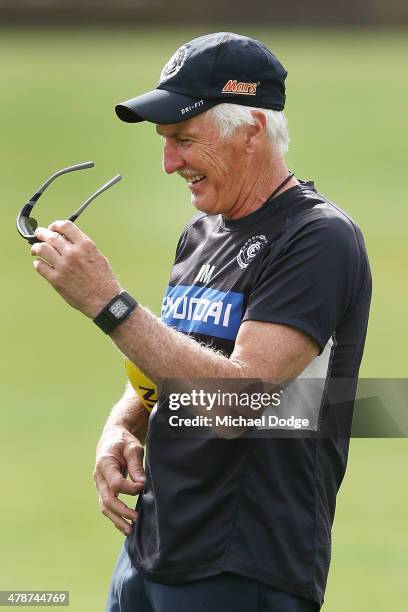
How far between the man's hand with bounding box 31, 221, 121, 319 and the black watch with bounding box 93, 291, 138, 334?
0.06 feet

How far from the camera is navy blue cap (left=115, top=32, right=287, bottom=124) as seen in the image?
362 cm

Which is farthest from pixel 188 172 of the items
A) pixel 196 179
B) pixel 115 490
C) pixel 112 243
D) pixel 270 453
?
pixel 112 243

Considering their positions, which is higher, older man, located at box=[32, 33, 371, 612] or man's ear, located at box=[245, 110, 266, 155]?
man's ear, located at box=[245, 110, 266, 155]

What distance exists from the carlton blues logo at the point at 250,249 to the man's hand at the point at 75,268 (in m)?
0.38

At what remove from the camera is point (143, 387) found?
393 centimetres

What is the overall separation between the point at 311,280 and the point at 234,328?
0.26 metres

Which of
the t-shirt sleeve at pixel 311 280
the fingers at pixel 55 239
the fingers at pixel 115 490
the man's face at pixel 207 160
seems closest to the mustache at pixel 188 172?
the man's face at pixel 207 160

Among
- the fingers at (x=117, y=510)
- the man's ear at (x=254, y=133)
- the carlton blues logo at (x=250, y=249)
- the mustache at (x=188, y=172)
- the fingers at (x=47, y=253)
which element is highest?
the man's ear at (x=254, y=133)

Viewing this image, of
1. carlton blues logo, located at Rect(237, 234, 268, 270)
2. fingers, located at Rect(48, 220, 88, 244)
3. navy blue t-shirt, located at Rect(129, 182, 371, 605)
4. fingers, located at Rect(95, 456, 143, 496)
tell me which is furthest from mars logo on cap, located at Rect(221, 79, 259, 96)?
fingers, located at Rect(95, 456, 143, 496)

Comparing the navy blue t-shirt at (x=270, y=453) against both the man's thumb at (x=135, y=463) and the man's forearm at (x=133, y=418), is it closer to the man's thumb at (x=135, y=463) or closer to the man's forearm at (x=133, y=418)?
the man's thumb at (x=135, y=463)

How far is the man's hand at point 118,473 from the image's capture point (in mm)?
3822

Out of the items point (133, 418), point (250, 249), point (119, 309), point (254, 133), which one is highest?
point (254, 133)

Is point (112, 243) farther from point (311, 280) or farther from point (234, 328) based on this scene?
point (311, 280)

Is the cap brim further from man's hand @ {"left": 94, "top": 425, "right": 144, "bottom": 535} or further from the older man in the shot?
man's hand @ {"left": 94, "top": 425, "right": 144, "bottom": 535}
